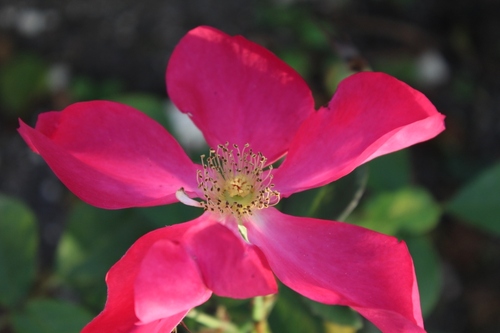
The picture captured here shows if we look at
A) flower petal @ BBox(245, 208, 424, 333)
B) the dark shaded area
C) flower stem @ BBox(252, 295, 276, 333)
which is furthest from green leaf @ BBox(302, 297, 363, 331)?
the dark shaded area

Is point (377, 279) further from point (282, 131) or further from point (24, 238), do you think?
point (24, 238)

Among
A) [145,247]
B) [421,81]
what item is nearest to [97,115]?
[145,247]

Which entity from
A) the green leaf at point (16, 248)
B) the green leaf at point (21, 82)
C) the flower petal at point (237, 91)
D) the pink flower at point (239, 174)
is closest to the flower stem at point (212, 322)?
the pink flower at point (239, 174)

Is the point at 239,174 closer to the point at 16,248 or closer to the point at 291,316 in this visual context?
the point at 291,316

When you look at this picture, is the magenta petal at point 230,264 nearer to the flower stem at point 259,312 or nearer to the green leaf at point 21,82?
the flower stem at point 259,312

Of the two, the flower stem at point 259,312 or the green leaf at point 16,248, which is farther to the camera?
the green leaf at point 16,248

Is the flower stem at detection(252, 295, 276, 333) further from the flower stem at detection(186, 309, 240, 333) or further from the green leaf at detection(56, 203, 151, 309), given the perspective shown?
the green leaf at detection(56, 203, 151, 309)
